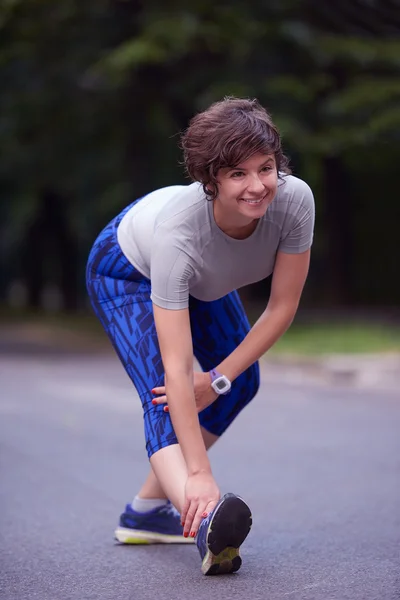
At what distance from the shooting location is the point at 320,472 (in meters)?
6.32

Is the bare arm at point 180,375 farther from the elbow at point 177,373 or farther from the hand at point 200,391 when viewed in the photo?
the hand at point 200,391

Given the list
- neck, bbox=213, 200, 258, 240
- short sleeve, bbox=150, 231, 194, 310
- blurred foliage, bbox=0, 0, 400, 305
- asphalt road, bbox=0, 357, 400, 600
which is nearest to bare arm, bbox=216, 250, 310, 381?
neck, bbox=213, 200, 258, 240

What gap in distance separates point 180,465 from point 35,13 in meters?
16.5

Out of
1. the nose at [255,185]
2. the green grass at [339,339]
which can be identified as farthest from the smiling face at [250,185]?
the green grass at [339,339]

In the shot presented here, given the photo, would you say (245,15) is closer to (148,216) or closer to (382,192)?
(382,192)

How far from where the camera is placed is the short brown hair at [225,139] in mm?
3469

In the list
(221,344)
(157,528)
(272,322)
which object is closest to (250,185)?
(272,322)

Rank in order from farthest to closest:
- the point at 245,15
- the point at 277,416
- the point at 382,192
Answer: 1. the point at 382,192
2. the point at 245,15
3. the point at 277,416

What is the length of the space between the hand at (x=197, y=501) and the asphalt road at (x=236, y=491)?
20 cm

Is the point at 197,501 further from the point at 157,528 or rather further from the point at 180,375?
the point at 157,528

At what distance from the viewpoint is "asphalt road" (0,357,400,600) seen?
3689 millimetres

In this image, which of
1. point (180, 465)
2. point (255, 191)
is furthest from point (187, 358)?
point (255, 191)

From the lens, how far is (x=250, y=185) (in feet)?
11.5

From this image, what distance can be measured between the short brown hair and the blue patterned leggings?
2.14 feet
